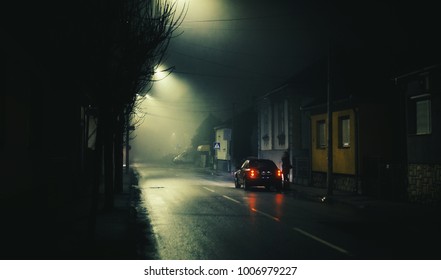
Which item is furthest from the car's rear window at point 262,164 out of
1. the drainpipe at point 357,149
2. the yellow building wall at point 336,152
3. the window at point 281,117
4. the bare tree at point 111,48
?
the bare tree at point 111,48

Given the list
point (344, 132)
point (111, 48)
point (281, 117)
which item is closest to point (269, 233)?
point (111, 48)

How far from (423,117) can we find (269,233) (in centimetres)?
1039

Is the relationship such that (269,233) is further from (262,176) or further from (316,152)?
(316,152)

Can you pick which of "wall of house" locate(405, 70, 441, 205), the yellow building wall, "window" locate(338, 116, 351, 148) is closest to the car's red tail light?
the yellow building wall

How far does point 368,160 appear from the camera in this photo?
68.3 ft

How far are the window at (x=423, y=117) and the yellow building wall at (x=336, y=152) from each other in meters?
4.46

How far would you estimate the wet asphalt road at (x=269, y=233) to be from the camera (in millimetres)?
7891

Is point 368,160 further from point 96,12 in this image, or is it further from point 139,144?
point 139,144

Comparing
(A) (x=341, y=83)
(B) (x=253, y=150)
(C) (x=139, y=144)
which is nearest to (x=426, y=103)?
(A) (x=341, y=83)

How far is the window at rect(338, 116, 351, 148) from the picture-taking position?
23.1 metres

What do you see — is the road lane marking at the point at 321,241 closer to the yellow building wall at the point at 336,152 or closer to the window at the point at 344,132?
the yellow building wall at the point at 336,152

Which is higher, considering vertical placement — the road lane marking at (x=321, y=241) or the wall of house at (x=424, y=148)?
the wall of house at (x=424, y=148)

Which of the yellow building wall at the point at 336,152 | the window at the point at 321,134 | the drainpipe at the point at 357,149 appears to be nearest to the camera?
the drainpipe at the point at 357,149

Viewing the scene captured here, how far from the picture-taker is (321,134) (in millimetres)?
25938
